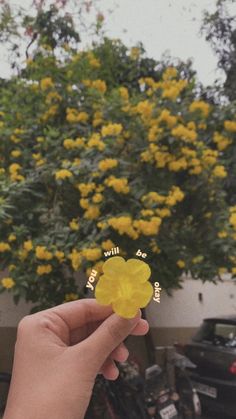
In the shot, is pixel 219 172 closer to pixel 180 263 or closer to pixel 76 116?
pixel 180 263

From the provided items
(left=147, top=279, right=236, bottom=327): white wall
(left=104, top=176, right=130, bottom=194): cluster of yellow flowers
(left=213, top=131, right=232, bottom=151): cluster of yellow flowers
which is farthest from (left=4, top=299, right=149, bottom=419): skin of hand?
(left=147, top=279, right=236, bottom=327): white wall

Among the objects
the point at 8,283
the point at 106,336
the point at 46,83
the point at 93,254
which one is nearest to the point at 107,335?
the point at 106,336

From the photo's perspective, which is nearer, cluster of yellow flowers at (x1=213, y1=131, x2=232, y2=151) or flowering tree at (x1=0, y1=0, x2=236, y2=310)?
flowering tree at (x1=0, y1=0, x2=236, y2=310)

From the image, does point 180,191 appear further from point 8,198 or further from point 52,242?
point 8,198

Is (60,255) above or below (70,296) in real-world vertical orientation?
above

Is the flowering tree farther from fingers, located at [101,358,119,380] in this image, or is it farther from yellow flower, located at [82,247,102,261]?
fingers, located at [101,358,119,380]

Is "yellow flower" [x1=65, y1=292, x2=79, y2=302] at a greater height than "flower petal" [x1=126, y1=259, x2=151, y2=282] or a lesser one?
greater

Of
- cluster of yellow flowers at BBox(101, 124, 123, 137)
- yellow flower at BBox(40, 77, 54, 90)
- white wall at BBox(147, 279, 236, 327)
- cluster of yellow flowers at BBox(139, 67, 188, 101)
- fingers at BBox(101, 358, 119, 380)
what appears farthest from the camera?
white wall at BBox(147, 279, 236, 327)
